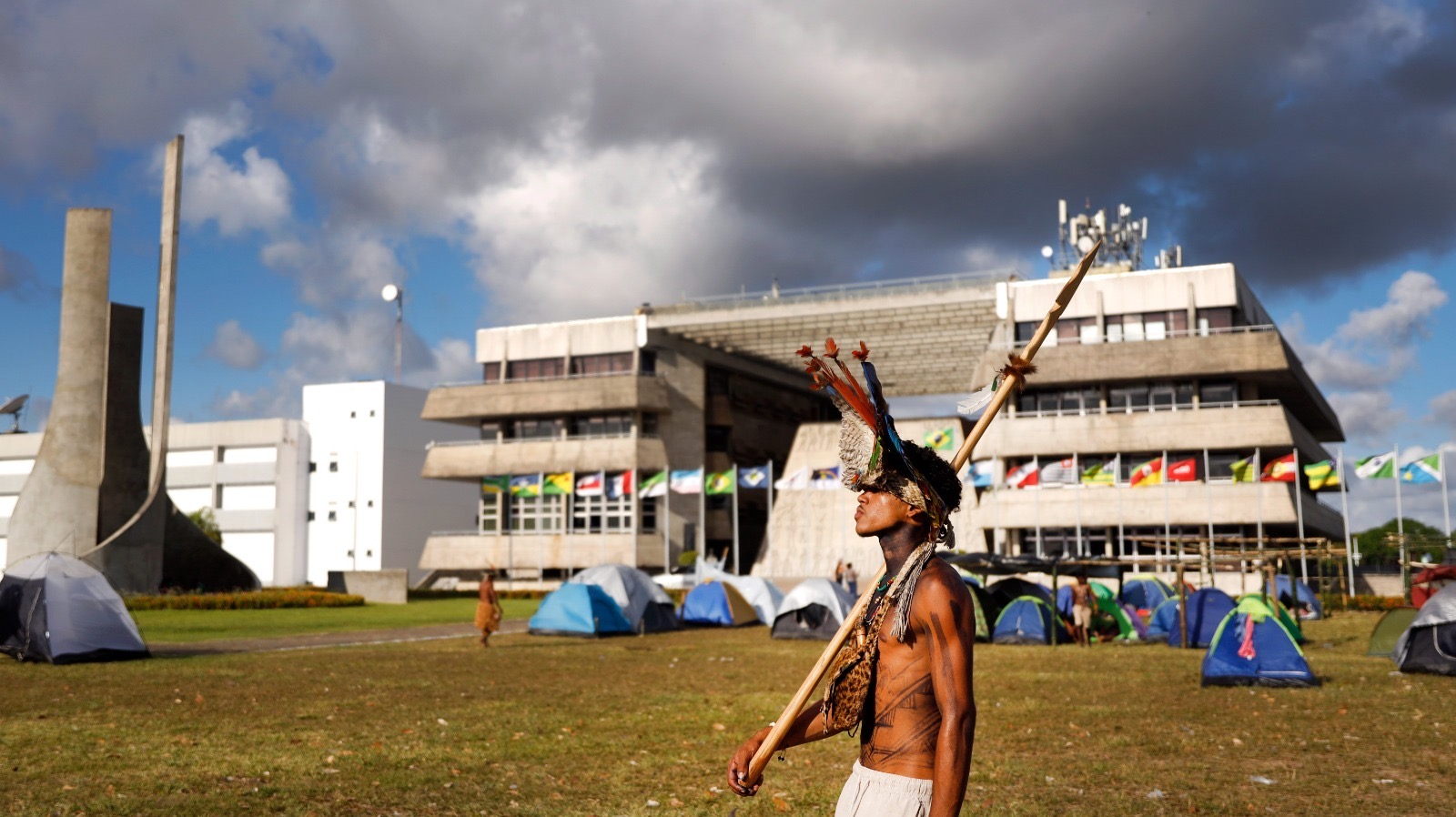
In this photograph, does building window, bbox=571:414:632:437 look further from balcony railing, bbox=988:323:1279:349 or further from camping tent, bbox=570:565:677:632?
camping tent, bbox=570:565:677:632

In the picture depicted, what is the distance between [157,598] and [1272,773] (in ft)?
118

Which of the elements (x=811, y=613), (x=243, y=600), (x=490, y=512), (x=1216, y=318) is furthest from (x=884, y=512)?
(x=490, y=512)

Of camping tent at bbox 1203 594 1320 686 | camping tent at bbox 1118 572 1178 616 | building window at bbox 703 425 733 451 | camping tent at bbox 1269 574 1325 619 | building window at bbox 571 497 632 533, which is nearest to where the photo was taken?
camping tent at bbox 1203 594 1320 686

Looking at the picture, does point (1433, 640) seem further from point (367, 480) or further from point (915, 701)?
point (367, 480)

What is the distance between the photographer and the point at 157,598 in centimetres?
3788

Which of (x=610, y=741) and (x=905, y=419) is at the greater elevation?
(x=905, y=419)

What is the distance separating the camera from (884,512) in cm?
429

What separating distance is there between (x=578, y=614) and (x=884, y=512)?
25973mm

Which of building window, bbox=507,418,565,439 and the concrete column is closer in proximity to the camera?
the concrete column

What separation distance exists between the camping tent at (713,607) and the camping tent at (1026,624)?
868 cm

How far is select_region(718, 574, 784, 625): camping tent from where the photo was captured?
36562 mm

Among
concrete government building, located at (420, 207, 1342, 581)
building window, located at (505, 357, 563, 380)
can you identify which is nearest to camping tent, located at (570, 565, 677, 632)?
concrete government building, located at (420, 207, 1342, 581)

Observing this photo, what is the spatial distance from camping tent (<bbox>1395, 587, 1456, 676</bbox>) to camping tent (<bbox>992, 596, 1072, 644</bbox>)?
361 inches

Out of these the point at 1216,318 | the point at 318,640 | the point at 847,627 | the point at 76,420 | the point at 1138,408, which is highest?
the point at 1216,318
